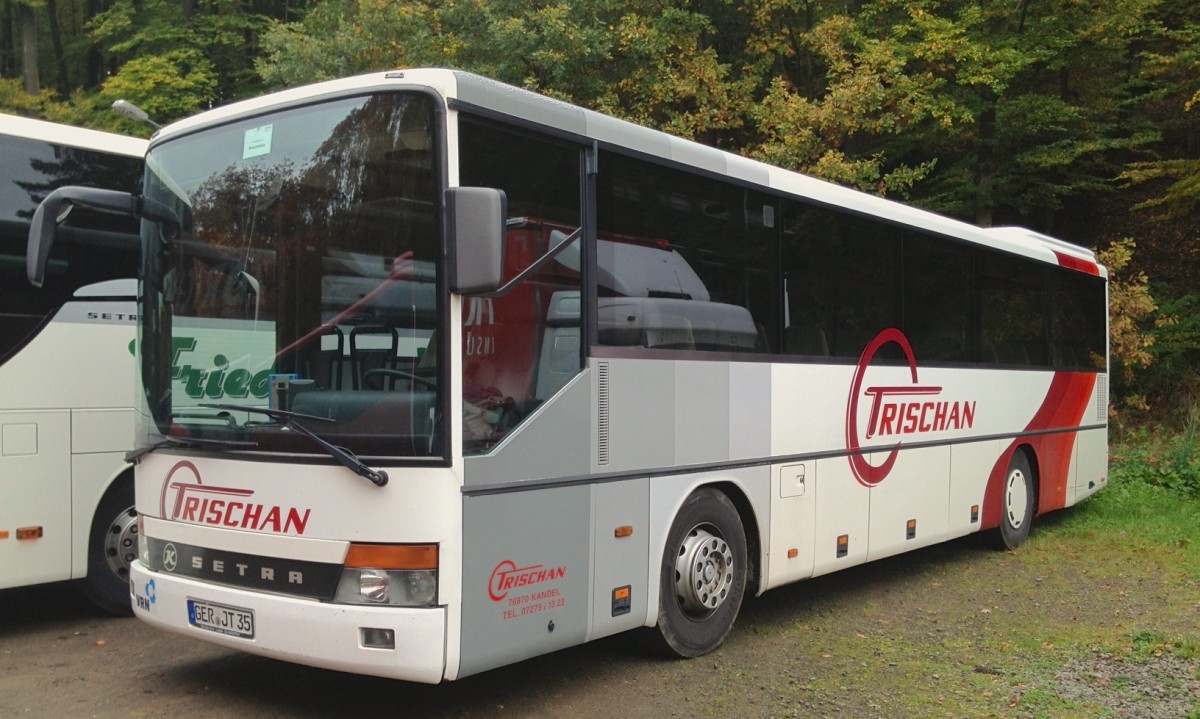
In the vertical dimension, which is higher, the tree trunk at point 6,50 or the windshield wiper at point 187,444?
the tree trunk at point 6,50

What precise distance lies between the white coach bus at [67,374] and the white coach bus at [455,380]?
5.80 feet

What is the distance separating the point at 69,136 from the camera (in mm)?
7805

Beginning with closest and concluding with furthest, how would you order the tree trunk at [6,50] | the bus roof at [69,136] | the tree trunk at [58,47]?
the bus roof at [69,136], the tree trunk at [6,50], the tree trunk at [58,47]

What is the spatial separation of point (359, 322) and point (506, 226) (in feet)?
2.89

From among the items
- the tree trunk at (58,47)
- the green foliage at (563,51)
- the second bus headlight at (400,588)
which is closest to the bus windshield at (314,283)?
→ the second bus headlight at (400,588)

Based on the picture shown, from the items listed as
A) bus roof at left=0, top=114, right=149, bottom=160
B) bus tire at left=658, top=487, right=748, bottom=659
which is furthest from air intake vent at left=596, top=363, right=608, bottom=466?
bus roof at left=0, top=114, right=149, bottom=160

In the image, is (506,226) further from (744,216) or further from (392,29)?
(392,29)

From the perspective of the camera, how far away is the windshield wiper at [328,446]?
4883mm

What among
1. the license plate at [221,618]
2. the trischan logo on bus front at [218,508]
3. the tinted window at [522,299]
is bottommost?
the license plate at [221,618]

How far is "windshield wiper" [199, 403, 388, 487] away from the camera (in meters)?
4.88

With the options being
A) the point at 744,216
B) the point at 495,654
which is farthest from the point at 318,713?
the point at 744,216

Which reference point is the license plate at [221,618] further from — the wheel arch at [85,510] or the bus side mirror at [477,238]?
the wheel arch at [85,510]

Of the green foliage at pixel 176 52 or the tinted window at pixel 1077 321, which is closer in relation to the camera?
the tinted window at pixel 1077 321

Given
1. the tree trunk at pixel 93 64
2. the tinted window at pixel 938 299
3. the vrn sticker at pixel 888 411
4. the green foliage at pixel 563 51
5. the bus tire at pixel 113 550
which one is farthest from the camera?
the tree trunk at pixel 93 64
